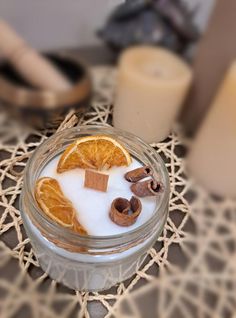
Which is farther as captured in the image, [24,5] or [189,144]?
[189,144]

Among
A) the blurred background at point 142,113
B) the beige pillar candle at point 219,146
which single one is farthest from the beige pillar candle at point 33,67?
the beige pillar candle at point 219,146

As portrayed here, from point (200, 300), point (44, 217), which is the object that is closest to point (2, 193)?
point (44, 217)

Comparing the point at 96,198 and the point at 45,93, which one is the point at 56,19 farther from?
the point at 96,198

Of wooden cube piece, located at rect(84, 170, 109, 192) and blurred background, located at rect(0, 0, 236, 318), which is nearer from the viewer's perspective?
blurred background, located at rect(0, 0, 236, 318)

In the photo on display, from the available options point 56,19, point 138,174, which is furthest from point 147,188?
point 56,19

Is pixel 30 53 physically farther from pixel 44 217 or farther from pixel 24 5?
pixel 44 217

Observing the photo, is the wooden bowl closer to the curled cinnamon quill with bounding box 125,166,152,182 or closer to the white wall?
the white wall

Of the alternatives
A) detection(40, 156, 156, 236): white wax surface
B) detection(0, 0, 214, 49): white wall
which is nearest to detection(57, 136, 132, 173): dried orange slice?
detection(40, 156, 156, 236): white wax surface
